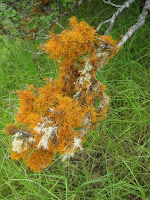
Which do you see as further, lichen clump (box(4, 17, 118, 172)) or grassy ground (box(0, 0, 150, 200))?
grassy ground (box(0, 0, 150, 200))

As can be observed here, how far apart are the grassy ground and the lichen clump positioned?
278 mm

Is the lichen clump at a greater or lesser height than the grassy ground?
greater

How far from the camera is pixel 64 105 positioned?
113 cm

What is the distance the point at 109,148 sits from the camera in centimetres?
191

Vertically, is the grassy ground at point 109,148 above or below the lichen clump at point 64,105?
below

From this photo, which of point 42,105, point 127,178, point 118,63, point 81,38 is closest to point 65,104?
point 42,105

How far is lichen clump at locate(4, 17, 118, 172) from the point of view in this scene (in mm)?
1089

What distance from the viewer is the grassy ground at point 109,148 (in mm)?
1678

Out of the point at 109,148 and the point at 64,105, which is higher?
the point at 64,105

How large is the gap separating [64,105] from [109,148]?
0.95 metres

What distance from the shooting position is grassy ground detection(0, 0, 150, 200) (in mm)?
1678

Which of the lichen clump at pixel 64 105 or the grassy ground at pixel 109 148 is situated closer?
the lichen clump at pixel 64 105

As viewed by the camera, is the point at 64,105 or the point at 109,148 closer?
the point at 64,105

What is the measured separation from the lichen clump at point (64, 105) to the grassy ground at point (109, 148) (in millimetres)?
278
